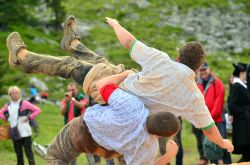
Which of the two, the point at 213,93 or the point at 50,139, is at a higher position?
the point at 213,93

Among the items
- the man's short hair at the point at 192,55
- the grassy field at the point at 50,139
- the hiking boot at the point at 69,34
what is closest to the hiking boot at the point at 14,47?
the hiking boot at the point at 69,34

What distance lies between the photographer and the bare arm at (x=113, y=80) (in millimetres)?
8742

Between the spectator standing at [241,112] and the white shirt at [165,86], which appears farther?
the spectator standing at [241,112]

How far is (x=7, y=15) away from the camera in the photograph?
107ft

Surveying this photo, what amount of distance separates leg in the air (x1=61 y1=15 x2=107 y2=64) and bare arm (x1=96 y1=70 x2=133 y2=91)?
131 cm

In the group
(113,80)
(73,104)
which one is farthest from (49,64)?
(73,104)

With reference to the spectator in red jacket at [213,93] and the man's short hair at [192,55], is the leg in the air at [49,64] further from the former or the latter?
the spectator in red jacket at [213,93]

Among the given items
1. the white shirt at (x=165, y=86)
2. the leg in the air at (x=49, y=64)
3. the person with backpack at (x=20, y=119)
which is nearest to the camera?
the white shirt at (x=165, y=86)

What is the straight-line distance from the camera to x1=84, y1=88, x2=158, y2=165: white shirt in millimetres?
8500

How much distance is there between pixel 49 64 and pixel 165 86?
208cm

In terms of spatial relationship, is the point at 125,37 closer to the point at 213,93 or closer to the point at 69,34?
the point at 69,34

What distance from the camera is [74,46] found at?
1078cm

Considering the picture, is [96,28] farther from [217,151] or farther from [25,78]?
[217,151]

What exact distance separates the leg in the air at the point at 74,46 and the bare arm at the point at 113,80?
131 centimetres
